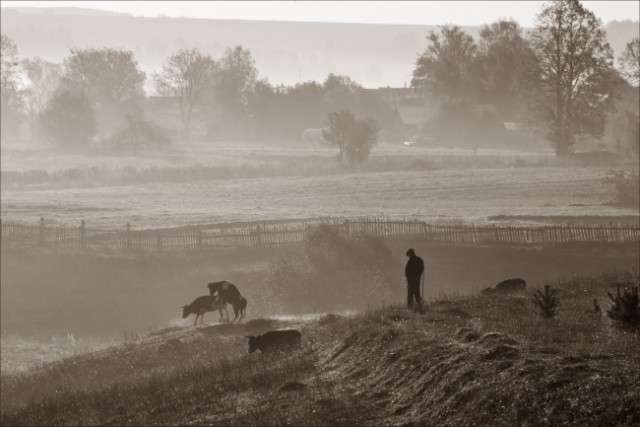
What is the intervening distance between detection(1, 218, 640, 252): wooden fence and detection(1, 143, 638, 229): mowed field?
471 cm

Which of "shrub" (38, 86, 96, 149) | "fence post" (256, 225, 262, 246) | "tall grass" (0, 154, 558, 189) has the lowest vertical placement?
"fence post" (256, 225, 262, 246)

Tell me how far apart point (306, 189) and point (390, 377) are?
5090cm

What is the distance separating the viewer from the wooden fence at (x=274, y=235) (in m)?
42.2

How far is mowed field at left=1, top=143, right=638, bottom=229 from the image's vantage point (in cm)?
5553

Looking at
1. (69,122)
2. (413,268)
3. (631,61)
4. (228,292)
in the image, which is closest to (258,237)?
(228,292)

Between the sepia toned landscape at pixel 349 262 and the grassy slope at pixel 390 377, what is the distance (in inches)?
2.3

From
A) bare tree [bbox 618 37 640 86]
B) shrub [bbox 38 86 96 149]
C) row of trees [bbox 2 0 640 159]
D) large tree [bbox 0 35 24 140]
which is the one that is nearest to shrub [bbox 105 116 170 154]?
row of trees [bbox 2 0 640 159]

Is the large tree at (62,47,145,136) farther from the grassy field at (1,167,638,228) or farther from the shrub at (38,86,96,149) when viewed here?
the grassy field at (1,167,638,228)

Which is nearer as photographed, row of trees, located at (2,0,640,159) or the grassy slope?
the grassy slope

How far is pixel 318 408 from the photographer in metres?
17.6

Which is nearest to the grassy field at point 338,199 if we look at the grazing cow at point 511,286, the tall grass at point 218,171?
the tall grass at point 218,171

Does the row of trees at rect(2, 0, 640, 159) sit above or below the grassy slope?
above

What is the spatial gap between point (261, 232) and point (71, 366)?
18.3 m

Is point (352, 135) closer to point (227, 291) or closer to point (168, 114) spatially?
point (227, 291)
